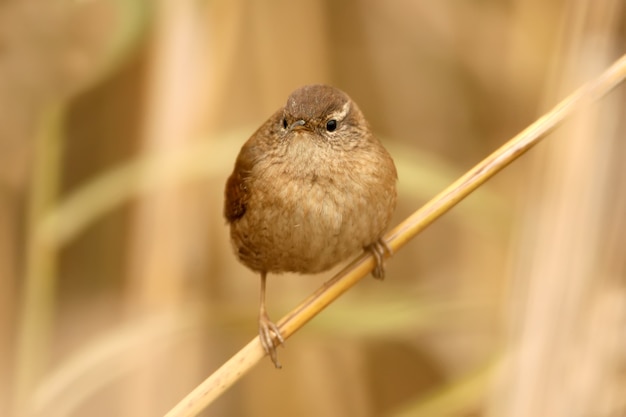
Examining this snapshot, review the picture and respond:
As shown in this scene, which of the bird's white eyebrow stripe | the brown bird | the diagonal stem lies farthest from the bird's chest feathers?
the diagonal stem

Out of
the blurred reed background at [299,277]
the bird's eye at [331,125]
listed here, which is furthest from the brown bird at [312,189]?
the blurred reed background at [299,277]

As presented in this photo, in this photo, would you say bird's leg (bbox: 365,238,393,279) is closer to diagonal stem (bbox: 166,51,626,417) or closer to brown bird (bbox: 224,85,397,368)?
brown bird (bbox: 224,85,397,368)

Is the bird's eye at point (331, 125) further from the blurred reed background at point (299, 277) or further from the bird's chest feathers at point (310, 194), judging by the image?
the blurred reed background at point (299, 277)

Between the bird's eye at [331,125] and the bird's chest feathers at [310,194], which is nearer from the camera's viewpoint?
the bird's chest feathers at [310,194]

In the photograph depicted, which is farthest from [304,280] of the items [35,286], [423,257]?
[35,286]

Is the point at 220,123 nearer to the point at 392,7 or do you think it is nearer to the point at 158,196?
the point at 158,196

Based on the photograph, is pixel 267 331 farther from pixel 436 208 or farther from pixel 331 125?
pixel 436 208

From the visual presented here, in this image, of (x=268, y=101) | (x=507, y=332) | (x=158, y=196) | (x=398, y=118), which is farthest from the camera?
(x=398, y=118)
